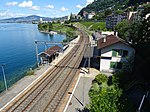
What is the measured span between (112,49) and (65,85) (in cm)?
1506

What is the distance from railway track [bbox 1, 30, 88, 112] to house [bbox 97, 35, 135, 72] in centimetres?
807

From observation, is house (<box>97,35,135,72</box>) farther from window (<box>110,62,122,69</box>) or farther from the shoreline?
the shoreline

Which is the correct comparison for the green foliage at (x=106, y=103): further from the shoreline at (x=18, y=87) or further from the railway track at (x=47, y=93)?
the shoreline at (x=18, y=87)

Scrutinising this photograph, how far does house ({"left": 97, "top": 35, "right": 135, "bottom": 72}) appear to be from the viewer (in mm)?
41594

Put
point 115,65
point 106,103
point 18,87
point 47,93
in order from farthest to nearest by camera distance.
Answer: point 115,65 → point 18,87 → point 47,93 → point 106,103

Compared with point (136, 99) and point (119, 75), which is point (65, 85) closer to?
point (119, 75)

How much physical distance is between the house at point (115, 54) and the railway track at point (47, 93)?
8.07 m

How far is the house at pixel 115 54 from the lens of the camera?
41594 mm

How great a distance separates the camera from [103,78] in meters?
36.7

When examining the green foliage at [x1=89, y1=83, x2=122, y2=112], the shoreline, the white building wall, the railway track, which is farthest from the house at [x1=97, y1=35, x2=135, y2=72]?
the green foliage at [x1=89, y1=83, x2=122, y2=112]

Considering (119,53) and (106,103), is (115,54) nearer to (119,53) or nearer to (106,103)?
(119,53)

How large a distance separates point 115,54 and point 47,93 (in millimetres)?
19721

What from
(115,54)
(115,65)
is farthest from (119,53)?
(115,65)

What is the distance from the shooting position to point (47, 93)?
32.7m
